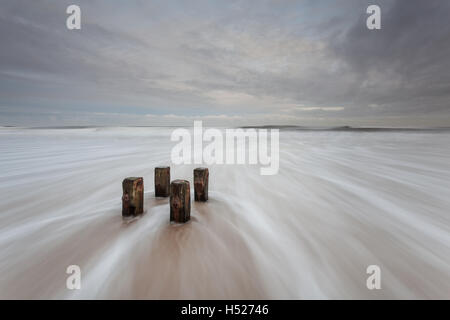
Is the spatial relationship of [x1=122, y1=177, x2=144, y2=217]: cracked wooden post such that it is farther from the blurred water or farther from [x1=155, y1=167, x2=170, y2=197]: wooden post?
[x1=155, y1=167, x2=170, y2=197]: wooden post

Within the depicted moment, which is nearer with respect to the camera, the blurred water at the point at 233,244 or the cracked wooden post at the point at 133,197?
the blurred water at the point at 233,244

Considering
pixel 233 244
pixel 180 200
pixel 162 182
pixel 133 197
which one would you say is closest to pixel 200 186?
pixel 162 182

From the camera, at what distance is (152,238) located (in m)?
1.96

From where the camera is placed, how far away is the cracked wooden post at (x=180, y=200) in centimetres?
212

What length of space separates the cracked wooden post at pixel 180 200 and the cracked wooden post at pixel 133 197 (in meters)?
0.46

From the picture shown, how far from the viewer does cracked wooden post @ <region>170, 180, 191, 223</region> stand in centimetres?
212

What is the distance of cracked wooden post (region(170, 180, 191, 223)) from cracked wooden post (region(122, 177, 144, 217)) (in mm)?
462

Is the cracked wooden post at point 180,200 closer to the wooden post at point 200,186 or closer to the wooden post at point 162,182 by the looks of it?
the wooden post at point 200,186

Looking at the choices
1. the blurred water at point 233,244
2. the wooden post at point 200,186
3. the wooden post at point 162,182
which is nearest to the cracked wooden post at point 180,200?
the blurred water at point 233,244

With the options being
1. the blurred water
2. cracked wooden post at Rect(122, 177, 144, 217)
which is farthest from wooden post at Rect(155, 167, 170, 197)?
cracked wooden post at Rect(122, 177, 144, 217)

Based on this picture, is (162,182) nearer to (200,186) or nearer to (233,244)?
(200,186)
